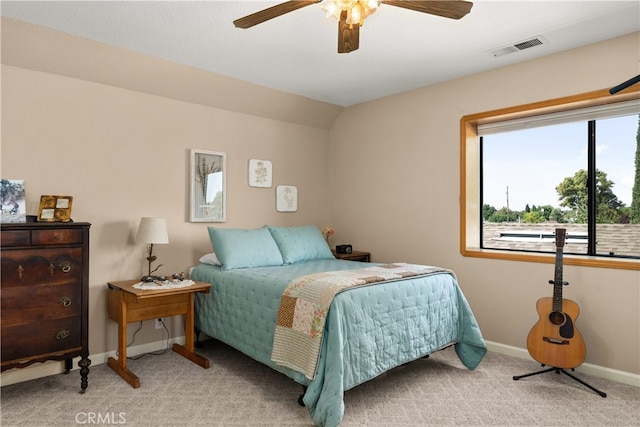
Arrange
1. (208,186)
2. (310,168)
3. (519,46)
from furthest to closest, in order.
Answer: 1. (310,168)
2. (208,186)
3. (519,46)

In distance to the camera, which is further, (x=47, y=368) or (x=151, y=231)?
(x=151, y=231)

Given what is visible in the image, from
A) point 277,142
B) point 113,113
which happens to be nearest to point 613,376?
point 277,142

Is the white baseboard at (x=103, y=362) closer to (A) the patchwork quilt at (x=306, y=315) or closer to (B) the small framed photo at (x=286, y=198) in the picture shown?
(A) the patchwork quilt at (x=306, y=315)

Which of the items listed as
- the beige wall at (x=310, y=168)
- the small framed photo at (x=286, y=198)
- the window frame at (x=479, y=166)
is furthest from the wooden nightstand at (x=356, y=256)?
the window frame at (x=479, y=166)

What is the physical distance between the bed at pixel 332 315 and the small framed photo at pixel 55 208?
42.9 inches

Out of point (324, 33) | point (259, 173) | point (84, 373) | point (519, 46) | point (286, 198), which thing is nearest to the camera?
point (84, 373)

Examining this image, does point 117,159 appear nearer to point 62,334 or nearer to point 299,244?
point 62,334

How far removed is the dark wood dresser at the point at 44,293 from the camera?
2513mm

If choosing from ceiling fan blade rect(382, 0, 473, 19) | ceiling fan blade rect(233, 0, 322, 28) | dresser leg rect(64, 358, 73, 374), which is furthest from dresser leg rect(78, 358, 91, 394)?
ceiling fan blade rect(382, 0, 473, 19)

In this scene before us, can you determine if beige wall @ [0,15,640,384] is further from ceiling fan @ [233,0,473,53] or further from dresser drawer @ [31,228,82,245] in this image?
ceiling fan @ [233,0,473,53]

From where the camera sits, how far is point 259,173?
442cm

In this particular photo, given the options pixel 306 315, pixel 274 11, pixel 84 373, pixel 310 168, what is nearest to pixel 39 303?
pixel 84 373

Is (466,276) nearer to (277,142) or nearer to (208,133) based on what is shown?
(277,142)

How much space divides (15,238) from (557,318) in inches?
142
